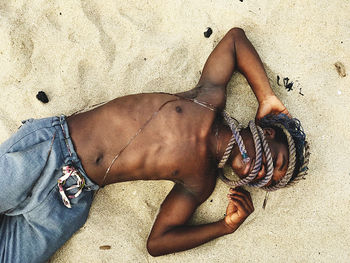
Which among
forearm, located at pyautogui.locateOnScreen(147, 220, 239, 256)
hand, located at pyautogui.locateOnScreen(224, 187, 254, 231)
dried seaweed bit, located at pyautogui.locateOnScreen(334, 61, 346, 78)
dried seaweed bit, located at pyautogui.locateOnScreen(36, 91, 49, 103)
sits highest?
dried seaweed bit, located at pyautogui.locateOnScreen(334, 61, 346, 78)

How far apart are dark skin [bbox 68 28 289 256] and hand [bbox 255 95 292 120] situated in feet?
0.09

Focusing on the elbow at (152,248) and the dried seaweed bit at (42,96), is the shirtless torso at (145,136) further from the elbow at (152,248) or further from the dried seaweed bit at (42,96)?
the elbow at (152,248)

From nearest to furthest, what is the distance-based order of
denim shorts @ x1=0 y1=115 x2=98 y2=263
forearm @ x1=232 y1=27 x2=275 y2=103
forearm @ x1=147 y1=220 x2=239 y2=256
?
denim shorts @ x1=0 y1=115 x2=98 y2=263 < forearm @ x1=147 y1=220 x2=239 y2=256 < forearm @ x1=232 y1=27 x2=275 y2=103

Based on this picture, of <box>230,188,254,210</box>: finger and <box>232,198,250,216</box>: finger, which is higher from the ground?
<box>230,188,254,210</box>: finger

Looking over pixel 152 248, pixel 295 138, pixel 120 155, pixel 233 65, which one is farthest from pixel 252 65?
pixel 152 248

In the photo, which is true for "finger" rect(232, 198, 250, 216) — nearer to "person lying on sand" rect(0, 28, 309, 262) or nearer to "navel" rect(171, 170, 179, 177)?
"person lying on sand" rect(0, 28, 309, 262)

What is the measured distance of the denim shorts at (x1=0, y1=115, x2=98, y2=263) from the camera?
76.6 inches

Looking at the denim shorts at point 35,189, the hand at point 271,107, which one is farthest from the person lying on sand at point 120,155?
the hand at point 271,107

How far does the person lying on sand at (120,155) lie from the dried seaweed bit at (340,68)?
2.13 feet

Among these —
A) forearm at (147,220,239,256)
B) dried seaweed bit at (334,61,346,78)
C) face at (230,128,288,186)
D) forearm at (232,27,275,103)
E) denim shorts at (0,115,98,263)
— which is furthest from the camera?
dried seaweed bit at (334,61,346,78)

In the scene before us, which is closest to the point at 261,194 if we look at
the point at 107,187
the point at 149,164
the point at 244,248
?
the point at 244,248

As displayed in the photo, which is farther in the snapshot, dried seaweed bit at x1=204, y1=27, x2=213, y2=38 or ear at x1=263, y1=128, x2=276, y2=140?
dried seaweed bit at x1=204, y1=27, x2=213, y2=38

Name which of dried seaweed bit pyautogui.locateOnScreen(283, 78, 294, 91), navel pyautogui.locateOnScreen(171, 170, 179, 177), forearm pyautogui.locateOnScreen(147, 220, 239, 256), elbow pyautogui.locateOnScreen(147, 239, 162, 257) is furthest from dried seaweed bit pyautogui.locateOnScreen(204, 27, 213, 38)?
elbow pyautogui.locateOnScreen(147, 239, 162, 257)

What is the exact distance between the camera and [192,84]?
2.50 m
